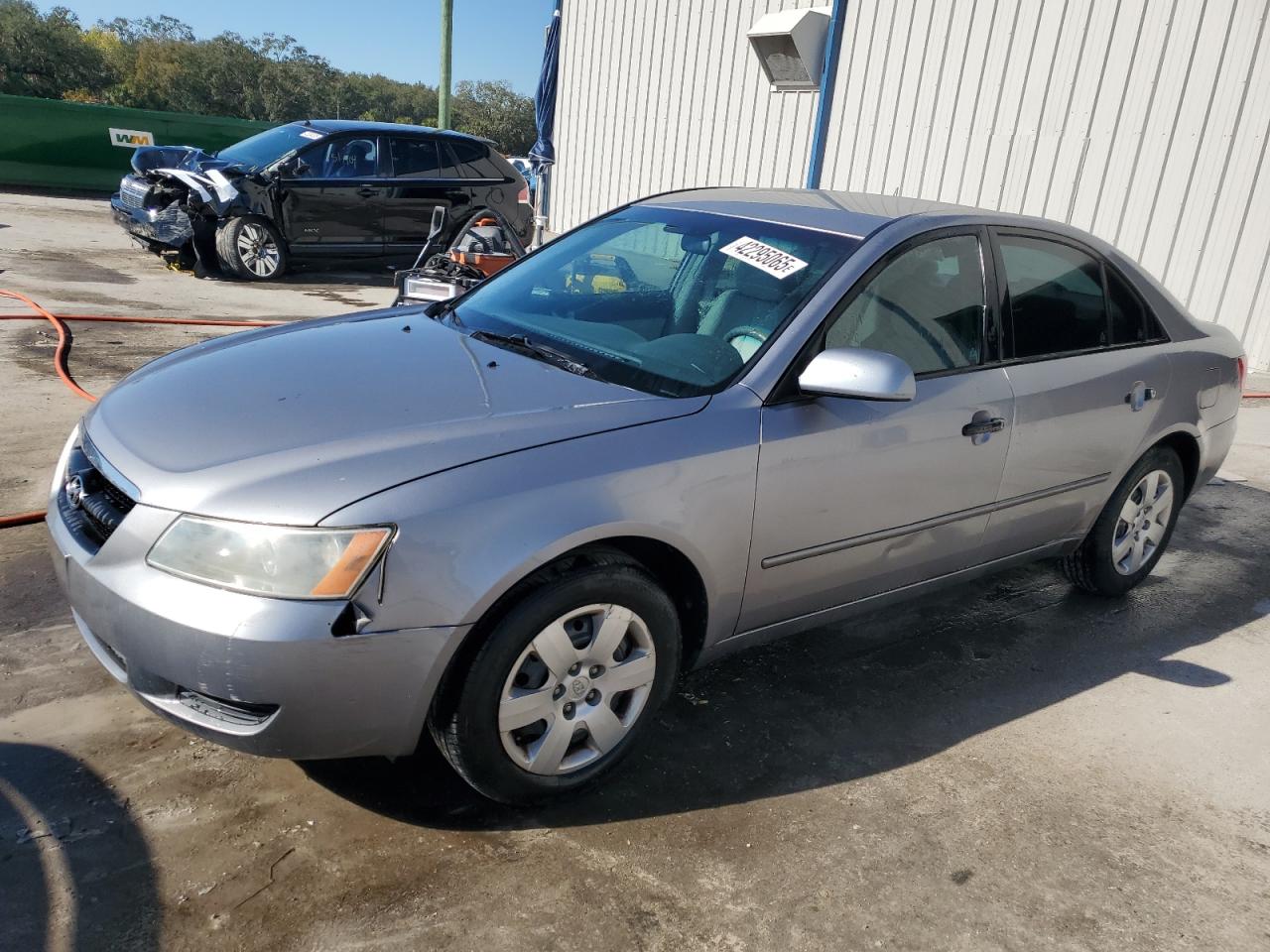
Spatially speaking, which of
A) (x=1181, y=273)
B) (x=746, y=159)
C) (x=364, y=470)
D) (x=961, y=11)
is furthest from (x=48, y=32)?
(x=364, y=470)

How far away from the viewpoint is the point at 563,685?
257cm

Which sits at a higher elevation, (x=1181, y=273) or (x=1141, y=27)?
(x=1141, y=27)

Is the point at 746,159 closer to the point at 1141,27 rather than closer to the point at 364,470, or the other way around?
the point at 1141,27

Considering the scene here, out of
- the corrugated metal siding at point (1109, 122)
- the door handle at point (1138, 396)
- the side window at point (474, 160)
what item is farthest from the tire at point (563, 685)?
the side window at point (474, 160)

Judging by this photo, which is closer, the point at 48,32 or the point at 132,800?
the point at 132,800

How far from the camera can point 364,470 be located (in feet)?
7.53

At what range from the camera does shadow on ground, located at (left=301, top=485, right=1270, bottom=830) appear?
2.75 m

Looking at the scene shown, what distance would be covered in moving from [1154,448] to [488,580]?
3.20m

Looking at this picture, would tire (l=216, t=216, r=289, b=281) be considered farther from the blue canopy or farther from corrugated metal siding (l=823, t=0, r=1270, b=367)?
corrugated metal siding (l=823, t=0, r=1270, b=367)

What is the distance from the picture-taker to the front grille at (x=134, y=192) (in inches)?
417

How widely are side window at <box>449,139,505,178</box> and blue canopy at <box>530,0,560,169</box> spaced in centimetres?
393

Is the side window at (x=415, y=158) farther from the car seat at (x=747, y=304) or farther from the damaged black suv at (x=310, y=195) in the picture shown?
the car seat at (x=747, y=304)

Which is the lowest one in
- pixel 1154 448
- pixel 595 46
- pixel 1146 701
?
pixel 1146 701

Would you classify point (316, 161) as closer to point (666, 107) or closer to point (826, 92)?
point (666, 107)
